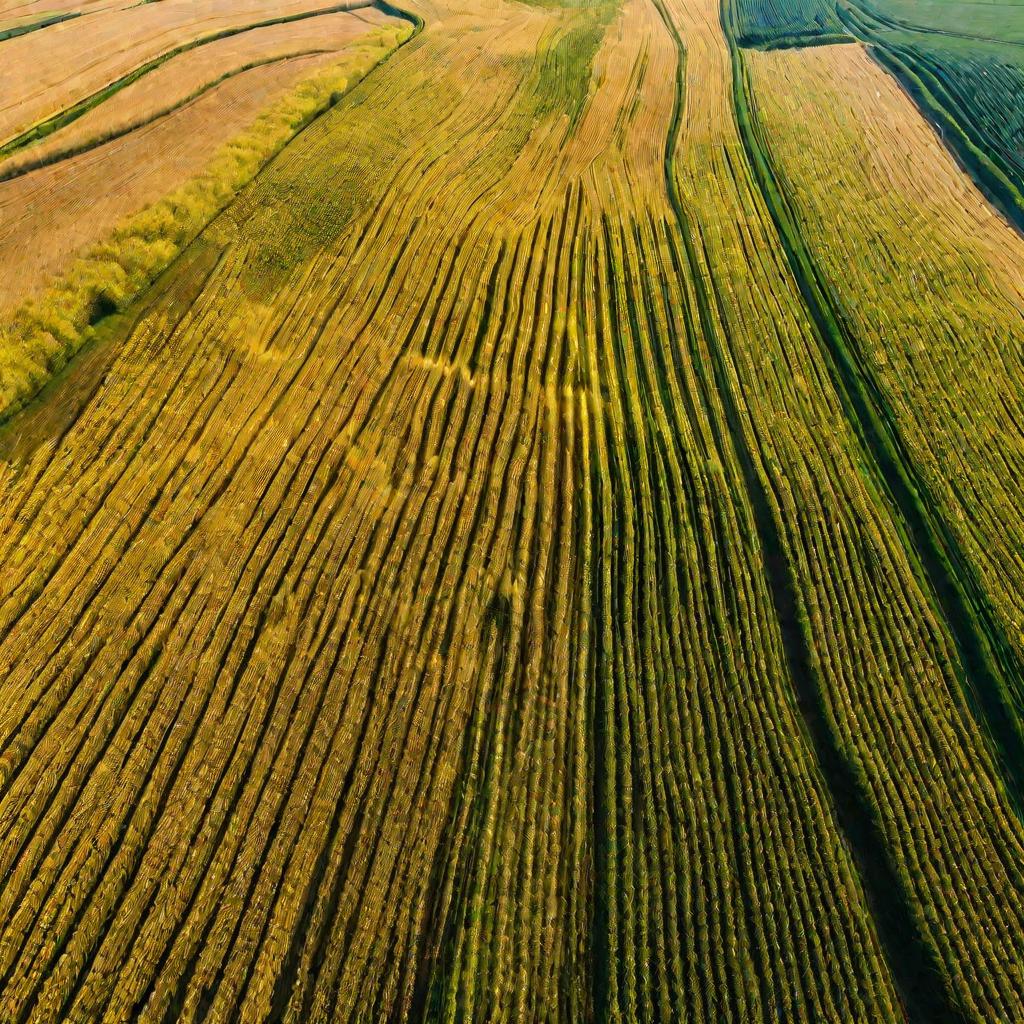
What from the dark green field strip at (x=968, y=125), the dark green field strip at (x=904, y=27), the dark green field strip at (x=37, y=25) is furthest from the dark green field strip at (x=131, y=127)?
the dark green field strip at (x=904, y=27)

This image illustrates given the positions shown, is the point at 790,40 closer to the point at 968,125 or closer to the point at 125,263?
the point at 968,125

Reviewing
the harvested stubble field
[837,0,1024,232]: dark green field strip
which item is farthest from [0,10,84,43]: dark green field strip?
[837,0,1024,232]: dark green field strip

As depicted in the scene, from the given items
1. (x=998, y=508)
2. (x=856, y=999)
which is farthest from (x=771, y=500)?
(x=856, y=999)

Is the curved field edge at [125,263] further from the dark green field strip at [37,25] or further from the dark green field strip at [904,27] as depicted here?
the dark green field strip at [904,27]

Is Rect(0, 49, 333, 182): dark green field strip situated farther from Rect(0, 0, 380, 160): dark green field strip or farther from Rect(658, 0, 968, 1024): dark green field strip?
Rect(658, 0, 968, 1024): dark green field strip

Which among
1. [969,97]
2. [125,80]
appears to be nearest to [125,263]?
[125,80]
